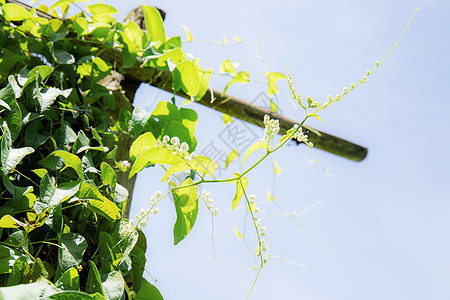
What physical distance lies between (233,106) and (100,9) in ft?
1.33

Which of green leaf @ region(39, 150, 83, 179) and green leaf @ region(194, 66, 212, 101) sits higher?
green leaf @ region(194, 66, 212, 101)

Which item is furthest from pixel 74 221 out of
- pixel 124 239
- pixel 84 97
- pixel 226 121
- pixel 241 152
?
pixel 226 121

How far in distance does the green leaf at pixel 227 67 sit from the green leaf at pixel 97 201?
0.51 m

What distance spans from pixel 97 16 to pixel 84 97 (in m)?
0.18

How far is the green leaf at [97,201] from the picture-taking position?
0.62m

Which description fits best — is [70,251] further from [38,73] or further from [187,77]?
[187,77]

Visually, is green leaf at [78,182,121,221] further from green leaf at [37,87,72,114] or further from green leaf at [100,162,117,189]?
green leaf at [37,87,72,114]

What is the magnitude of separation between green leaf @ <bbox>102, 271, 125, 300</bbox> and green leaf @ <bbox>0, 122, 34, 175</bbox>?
0.19 meters

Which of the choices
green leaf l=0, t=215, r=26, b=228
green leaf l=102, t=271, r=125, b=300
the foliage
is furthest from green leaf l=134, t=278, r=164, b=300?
green leaf l=0, t=215, r=26, b=228

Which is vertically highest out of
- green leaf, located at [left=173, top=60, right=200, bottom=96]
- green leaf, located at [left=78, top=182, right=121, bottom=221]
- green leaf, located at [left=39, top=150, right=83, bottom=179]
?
green leaf, located at [left=173, top=60, right=200, bottom=96]

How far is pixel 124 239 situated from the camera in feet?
2.12

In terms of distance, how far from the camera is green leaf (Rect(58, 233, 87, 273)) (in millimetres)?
571

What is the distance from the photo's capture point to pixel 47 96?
73cm

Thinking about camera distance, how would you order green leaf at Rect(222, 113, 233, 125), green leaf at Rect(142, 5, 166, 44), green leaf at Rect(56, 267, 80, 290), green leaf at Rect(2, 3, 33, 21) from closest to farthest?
1. green leaf at Rect(56, 267, 80, 290)
2. green leaf at Rect(2, 3, 33, 21)
3. green leaf at Rect(142, 5, 166, 44)
4. green leaf at Rect(222, 113, 233, 125)
